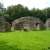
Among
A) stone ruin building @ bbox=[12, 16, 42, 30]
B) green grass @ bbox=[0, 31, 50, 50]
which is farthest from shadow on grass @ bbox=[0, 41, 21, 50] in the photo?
stone ruin building @ bbox=[12, 16, 42, 30]

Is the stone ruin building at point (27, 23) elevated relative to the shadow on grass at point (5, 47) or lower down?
elevated

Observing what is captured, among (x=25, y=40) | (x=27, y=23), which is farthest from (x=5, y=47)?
(x=27, y=23)

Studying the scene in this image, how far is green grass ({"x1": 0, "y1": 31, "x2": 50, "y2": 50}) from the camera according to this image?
7.45ft

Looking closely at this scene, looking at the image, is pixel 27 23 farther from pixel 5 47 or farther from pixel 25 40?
pixel 5 47

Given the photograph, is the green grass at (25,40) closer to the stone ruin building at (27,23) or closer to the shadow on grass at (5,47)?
the shadow on grass at (5,47)

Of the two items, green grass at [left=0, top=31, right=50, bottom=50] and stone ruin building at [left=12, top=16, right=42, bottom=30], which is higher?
stone ruin building at [left=12, top=16, right=42, bottom=30]

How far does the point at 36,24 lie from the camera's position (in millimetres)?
2703

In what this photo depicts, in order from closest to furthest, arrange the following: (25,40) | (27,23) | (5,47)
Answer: (5,47)
(25,40)
(27,23)

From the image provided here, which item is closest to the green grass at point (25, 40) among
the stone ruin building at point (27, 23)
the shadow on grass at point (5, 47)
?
the shadow on grass at point (5, 47)

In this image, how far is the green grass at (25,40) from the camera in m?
2.27

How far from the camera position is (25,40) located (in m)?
2.40

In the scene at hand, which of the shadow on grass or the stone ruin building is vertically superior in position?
the stone ruin building

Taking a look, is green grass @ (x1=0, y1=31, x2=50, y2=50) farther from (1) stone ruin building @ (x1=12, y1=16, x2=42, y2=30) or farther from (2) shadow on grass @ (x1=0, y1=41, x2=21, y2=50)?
(1) stone ruin building @ (x1=12, y1=16, x2=42, y2=30)

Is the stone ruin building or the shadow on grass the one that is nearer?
the shadow on grass
